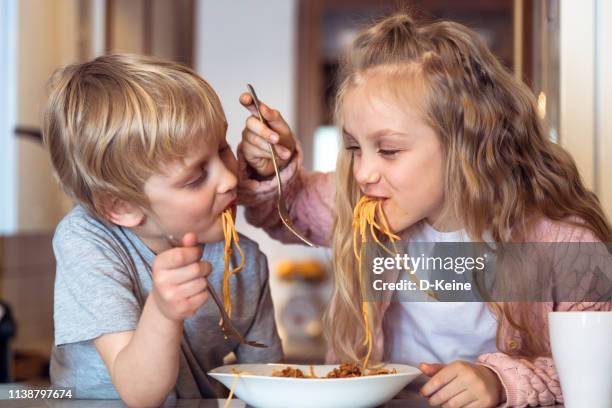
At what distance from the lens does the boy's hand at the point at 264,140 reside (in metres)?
1.08

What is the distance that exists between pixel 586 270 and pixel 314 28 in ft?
11.2

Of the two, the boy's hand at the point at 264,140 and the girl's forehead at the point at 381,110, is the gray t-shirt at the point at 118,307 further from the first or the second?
the girl's forehead at the point at 381,110

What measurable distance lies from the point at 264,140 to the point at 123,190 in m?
0.22

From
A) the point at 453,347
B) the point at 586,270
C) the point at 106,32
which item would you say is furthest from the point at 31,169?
the point at 586,270

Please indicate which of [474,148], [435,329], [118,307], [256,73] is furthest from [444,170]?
[256,73]

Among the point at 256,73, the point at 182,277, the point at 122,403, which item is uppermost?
the point at 256,73

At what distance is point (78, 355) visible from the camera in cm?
A: 108

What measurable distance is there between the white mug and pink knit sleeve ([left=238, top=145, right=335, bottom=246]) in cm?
52

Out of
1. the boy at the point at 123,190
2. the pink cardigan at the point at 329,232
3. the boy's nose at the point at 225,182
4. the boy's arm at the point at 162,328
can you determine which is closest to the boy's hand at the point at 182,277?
the boy's arm at the point at 162,328

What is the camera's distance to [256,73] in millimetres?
4090

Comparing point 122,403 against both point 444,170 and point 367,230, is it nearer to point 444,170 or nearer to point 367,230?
point 367,230

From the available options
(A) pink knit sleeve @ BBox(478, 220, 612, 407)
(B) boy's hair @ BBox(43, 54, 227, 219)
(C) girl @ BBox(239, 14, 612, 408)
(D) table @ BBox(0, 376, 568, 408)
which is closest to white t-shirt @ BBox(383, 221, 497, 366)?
(C) girl @ BBox(239, 14, 612, 408)

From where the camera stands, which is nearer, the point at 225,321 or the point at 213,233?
the point at 225,321

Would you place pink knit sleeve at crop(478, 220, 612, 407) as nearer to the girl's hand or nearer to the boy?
the girl's hand
